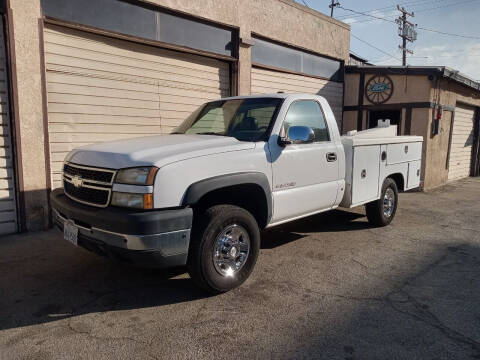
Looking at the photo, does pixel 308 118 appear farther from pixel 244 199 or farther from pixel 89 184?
pixel 89 184

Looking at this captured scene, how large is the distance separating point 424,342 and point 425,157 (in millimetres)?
9046

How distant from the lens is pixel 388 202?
6.16 meters

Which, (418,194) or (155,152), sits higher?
(155,152)

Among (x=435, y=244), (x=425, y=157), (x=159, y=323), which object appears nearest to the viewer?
(x=159, y=323)

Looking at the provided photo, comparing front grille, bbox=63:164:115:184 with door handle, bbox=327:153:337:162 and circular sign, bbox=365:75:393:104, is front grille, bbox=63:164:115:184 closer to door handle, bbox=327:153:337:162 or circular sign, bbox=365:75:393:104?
door handle, bbox=327:153:337:162

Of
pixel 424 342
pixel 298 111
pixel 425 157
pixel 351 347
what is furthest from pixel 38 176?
pixel 425 157

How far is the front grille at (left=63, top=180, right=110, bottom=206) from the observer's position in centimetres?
322

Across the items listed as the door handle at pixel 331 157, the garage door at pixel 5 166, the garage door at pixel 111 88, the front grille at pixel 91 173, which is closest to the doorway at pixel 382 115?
the garage door at pixel 111 88

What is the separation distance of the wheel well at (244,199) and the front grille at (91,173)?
802mm

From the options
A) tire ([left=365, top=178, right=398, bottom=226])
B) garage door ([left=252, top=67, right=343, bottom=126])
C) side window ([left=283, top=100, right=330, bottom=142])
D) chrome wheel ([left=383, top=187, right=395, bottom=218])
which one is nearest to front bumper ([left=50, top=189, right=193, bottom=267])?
side window ([left=283, top=100, right=330, bottom=142])

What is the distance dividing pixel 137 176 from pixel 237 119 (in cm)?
162

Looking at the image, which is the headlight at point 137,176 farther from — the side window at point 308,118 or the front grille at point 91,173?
Answer: the side window at point 308,118

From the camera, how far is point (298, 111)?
172 inches

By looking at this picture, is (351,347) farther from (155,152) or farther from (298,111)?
(298,111)
